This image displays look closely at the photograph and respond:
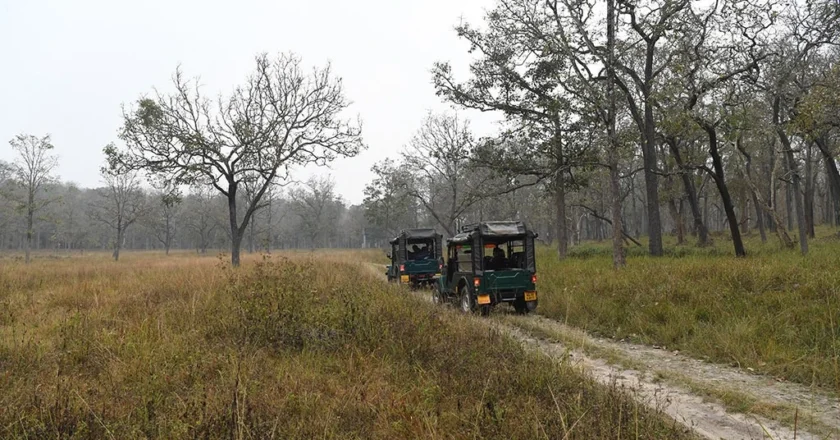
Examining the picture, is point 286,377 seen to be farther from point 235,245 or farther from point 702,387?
point 235,245

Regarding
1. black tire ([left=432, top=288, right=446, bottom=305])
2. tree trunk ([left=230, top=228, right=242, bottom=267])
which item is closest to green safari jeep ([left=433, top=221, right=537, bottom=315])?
black tire ([left=432, top=288, right=446, bottom=305])

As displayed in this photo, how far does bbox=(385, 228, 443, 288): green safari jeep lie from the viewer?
1795cm

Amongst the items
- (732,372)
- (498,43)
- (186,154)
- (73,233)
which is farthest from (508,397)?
(73,233)

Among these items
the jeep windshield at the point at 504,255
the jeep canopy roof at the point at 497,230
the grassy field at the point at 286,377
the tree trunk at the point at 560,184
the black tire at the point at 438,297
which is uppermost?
the tree trunk at the point at 560,184

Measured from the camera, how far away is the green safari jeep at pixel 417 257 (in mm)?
17953

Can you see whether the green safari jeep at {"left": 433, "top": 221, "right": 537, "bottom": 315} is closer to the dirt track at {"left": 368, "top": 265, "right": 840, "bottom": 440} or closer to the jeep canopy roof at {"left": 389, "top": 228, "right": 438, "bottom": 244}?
the dirt track at {"left": 368, "top": 265, "right": 840, "bottom": 440}

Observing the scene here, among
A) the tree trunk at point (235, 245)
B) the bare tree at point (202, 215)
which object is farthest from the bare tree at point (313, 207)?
the tree trunk at point (235, 245)

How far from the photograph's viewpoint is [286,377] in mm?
4914

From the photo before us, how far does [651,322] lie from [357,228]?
81.1 meters

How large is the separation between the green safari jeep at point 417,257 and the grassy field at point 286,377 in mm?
9372

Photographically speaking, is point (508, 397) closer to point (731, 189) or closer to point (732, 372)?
point (732, 372)

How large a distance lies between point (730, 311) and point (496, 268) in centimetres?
499

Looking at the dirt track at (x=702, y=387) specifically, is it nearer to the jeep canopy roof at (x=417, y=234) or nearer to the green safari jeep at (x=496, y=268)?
the green safari jeep at (x=496, y=268)

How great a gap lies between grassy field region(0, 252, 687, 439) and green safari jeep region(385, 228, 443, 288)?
9372 millimetres
